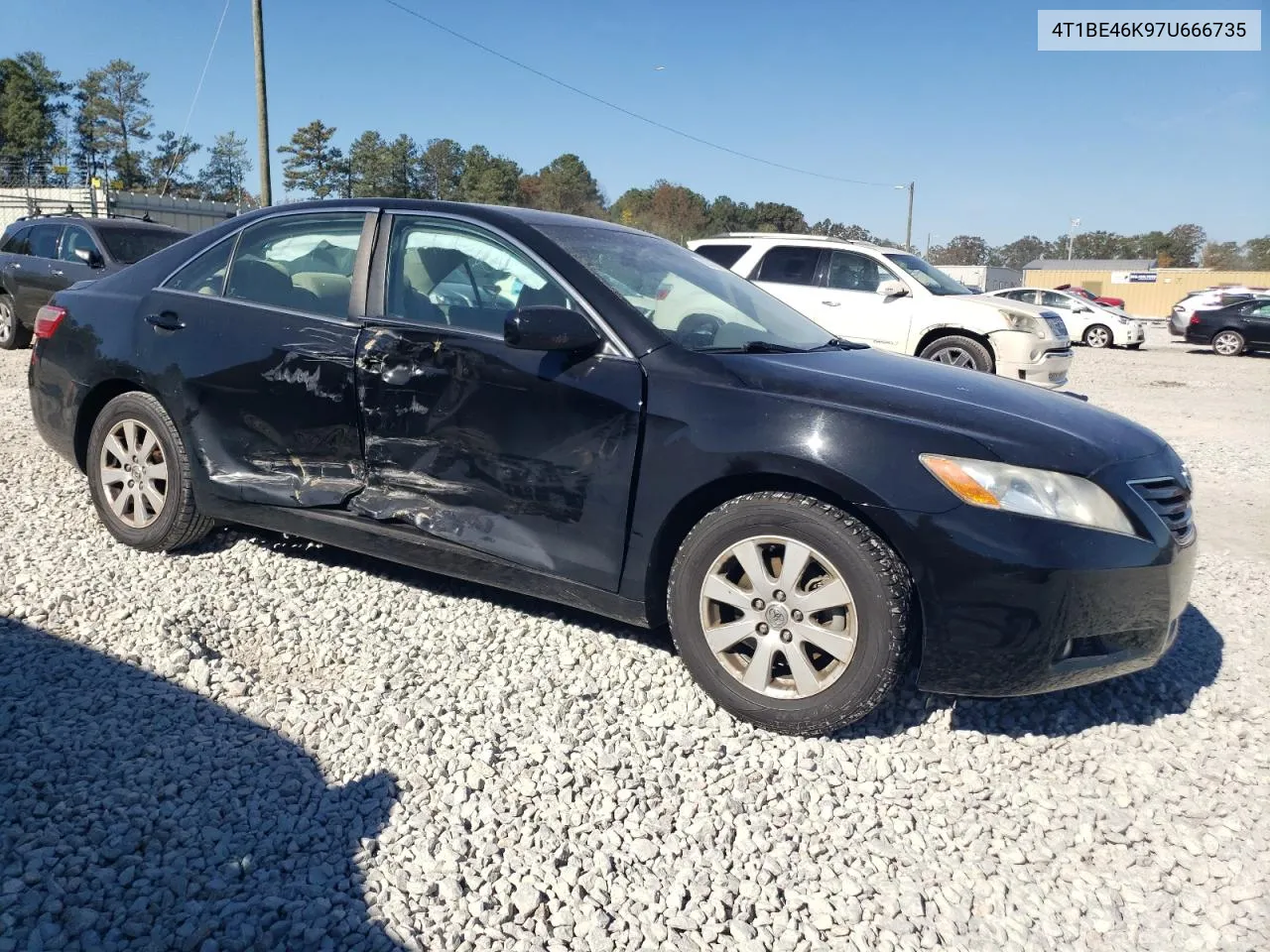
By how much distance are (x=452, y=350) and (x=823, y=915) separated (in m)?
2.31

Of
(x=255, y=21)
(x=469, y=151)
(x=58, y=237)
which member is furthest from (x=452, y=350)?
(x=469, y=151)

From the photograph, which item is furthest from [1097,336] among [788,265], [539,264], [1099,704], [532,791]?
[532,791]

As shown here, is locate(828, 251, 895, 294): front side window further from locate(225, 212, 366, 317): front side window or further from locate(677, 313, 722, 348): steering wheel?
locate(225, 212, 366, 317): front side window

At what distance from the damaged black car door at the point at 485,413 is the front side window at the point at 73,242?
9094mm

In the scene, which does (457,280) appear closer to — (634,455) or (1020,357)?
(634,455)

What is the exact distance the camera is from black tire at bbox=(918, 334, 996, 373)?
34.9ft

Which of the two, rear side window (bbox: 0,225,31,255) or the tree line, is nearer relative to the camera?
rear side window (bbox: 0,225,31,255)

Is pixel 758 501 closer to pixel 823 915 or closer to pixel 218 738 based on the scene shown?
pixel 823 915

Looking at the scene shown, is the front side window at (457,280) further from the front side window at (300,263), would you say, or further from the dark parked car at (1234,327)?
the dark parked car at (1234,327)

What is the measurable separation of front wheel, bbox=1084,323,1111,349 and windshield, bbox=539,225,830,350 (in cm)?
2188

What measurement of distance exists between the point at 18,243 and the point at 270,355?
1048 cm

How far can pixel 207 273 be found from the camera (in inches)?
175

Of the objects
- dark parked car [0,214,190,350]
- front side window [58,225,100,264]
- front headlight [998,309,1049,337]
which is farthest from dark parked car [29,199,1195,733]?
front side window [58,225,100,264]

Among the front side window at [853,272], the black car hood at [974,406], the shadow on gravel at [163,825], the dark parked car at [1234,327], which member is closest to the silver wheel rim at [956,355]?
the front side window at [853,272]
